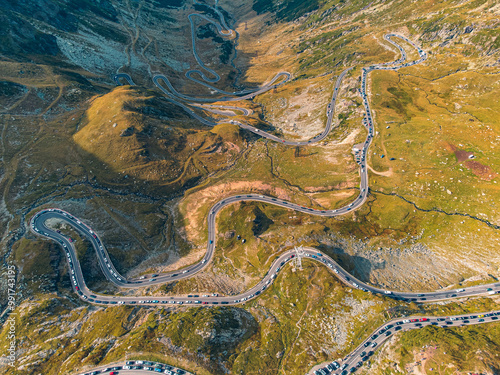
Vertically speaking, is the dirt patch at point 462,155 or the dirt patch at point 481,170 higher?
the dirt patch at point 462,155

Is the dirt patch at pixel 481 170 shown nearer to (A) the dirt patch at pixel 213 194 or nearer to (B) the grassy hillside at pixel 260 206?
(B) the grassy hillside at pixel 260 206

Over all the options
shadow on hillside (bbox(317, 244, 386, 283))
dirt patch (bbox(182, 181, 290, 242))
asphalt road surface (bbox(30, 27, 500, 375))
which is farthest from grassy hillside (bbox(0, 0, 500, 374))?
asphalt road surface (bbox(30, 27, 500, 375))

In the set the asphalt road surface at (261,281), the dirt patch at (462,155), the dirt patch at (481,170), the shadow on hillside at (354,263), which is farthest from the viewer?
the dirt patch at (462,155)

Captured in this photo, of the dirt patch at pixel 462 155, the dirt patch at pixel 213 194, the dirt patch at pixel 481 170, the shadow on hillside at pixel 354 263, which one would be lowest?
the dirt patch at pixel 481 170

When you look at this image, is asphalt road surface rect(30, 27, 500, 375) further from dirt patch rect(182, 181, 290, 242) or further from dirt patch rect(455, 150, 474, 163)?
dirt patch rect(455, 150, 474, 163)

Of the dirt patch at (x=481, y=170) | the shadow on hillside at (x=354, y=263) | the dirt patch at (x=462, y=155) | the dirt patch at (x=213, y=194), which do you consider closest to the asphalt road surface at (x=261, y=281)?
the shadow on hillside at (x=354, y=263)

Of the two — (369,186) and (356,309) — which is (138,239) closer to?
(356,309)

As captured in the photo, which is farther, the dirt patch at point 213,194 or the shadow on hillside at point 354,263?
the dirt patch at point 213,194

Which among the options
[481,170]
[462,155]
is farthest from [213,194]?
[481,170]

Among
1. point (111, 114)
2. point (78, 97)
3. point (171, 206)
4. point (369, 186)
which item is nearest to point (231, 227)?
point (171, 206)
